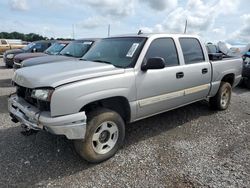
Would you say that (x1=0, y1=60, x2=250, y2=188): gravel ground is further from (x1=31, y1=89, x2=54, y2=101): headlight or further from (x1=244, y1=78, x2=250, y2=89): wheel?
(x1=244, y1=78, x2=250, y2=89): wheel

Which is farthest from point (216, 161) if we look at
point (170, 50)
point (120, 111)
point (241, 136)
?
point (170, 50)

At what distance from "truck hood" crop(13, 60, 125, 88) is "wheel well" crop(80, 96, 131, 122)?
406 mm

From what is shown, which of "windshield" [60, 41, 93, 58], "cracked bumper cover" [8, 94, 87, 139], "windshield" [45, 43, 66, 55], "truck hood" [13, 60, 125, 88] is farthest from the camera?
"windshield" [45, 43, 66, 55]

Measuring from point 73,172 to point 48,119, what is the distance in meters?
0.85

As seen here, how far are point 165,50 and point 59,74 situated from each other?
2.01 meters

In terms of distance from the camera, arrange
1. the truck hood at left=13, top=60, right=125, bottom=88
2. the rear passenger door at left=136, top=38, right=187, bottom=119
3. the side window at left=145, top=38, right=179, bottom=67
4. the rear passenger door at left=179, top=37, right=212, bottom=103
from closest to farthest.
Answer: the truck hood at left=13, top=60, right=125, bottom=88 → the rear passenger door at left=136, top=38, right=187, bottom=119 → the side window at left=145, top=38, right=179, bottom=67 → the rear passenger door at left=179, top=37, right=212, bottom=103

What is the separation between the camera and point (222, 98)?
6.04 meters

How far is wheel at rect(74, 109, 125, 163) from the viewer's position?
3.32 meters

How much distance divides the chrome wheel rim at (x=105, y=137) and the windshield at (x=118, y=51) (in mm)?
955

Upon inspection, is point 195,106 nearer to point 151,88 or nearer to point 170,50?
point 170,50

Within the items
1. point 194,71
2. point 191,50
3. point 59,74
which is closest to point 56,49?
point 191,50

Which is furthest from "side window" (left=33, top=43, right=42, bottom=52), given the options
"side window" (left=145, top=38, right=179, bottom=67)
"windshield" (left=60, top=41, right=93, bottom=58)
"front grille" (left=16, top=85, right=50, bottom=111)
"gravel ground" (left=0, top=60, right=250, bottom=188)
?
"side window" (left=145, top=38, right=179, bottom=67)

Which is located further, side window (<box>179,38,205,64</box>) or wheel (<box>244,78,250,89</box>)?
wheel (<box>244,78,250,89</box>)

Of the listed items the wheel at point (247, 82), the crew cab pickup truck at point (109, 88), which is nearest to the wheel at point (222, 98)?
the crew cab pickup truck at point (109, 88)
